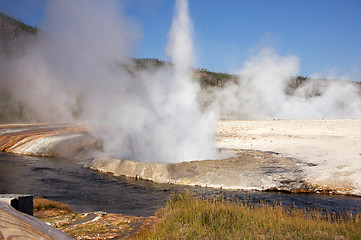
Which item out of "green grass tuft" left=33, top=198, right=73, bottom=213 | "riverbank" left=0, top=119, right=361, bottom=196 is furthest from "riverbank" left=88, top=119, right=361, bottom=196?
"green grass tuft" left=33, top=198, right=73, bottom=213

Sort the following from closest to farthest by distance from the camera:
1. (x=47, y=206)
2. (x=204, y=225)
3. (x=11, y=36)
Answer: (x=204, y=225) < (x=47, y=206) < (x=11, y=36)

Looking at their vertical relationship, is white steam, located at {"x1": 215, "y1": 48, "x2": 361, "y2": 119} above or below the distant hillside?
below

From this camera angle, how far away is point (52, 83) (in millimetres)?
50938

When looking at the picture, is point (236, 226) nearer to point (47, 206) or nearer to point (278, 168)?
point (47, 206)

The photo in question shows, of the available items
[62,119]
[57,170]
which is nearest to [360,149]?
[57,170]

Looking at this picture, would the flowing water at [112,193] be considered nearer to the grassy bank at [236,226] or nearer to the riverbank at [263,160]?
the riverbank at [263,160]

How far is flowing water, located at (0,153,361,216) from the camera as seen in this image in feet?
28.5

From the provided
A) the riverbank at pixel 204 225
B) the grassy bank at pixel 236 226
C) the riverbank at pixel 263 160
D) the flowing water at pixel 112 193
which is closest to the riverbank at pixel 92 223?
the riverbank at pixel 204 225

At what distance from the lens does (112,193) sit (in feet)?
33.6

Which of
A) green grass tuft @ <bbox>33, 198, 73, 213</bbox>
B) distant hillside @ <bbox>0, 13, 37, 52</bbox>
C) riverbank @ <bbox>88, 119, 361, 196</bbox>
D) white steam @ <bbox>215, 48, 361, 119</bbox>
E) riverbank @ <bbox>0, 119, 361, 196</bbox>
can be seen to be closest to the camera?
green grass tuft @ <bbox>33, 198, 73, 213</bbox>

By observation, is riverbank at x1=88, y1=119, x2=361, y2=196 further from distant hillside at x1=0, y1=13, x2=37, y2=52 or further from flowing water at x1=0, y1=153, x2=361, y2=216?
distant hillside at x1=0, y1=13, x2=37, y2=52

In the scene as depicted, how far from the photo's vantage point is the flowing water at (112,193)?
8.68m

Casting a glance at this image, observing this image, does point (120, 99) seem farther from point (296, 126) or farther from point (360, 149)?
point (360, 149)

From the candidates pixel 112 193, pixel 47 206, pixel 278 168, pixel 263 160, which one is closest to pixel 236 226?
pixel 47 206
